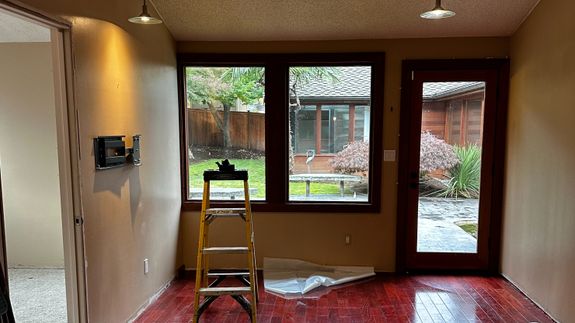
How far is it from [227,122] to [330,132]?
1.11m

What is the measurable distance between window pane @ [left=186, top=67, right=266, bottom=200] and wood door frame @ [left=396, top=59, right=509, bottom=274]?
4.77ft

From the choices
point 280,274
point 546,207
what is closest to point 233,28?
point 280,274

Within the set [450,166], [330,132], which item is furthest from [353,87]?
[450,166]

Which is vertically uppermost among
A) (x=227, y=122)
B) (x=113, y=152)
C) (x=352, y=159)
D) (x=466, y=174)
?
(x=227, y=122)

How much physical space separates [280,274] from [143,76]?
7.67 ft

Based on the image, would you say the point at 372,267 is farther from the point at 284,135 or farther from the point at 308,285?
the point at 284,135

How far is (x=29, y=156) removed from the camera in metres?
3.81

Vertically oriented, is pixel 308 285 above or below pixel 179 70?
below

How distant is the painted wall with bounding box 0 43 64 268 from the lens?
12.1 ft

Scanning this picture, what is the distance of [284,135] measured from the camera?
395 cm

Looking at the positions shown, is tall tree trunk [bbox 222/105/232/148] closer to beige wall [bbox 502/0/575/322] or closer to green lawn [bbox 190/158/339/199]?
green lawn [bbox 190/158/339/199]

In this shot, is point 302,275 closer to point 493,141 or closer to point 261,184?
point 261,184

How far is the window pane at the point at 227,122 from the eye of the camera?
3.97 m

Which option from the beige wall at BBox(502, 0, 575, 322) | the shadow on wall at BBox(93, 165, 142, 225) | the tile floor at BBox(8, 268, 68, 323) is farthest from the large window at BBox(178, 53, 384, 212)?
the tile floor at BBox(8, 268, 68, 323)
